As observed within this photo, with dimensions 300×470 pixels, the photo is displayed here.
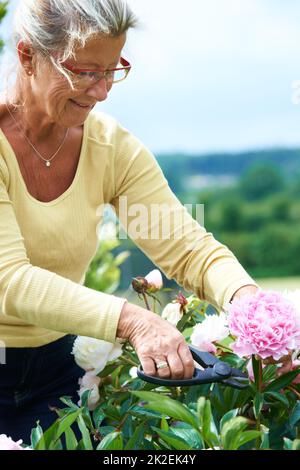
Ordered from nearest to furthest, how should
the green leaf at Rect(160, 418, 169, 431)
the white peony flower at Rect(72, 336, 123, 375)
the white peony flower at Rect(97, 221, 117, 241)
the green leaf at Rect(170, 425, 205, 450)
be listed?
1. the green leaf at Rect(170, 425, 205, 450)
2. the green leaf at Rect(160, 418, 169, 431)
3. the white peony flower at Rect(72, 336, 123, 375)
4. the white peony flower at Rect(97, 221, 117, 241)

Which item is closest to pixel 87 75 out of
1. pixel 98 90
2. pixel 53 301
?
pixel 98 90

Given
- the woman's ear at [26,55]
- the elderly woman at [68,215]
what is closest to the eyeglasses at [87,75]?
the elderly woman at [68,215]

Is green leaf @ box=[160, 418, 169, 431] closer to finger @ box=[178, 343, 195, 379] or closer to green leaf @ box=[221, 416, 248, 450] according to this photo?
finger @ box=[178, 343, 195, 379]

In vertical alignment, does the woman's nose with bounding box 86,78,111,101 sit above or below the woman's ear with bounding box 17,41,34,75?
below

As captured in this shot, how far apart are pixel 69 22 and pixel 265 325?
846mm

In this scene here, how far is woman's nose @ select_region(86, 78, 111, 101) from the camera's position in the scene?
6.54ft

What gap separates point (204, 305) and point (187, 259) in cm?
16

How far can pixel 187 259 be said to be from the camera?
2271 millimetres

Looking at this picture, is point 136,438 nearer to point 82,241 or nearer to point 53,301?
point 53,301

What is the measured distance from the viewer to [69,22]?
195cm

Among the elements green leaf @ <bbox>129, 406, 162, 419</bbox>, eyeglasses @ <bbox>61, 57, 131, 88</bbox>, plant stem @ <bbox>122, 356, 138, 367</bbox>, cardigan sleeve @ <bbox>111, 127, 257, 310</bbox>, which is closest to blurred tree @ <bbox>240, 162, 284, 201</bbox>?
cardigan sleeve @ <bbox>111, 127, 257, 310</bbox>

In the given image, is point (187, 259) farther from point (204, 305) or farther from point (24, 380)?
point (24, 380)

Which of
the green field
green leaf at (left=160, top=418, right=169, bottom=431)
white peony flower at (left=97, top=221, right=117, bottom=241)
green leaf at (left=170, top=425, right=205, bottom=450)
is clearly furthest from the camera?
the green field

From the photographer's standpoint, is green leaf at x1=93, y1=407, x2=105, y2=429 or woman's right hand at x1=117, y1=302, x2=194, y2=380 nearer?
woman's right hand at x1=117, y1=302, x2=194, y2=380
